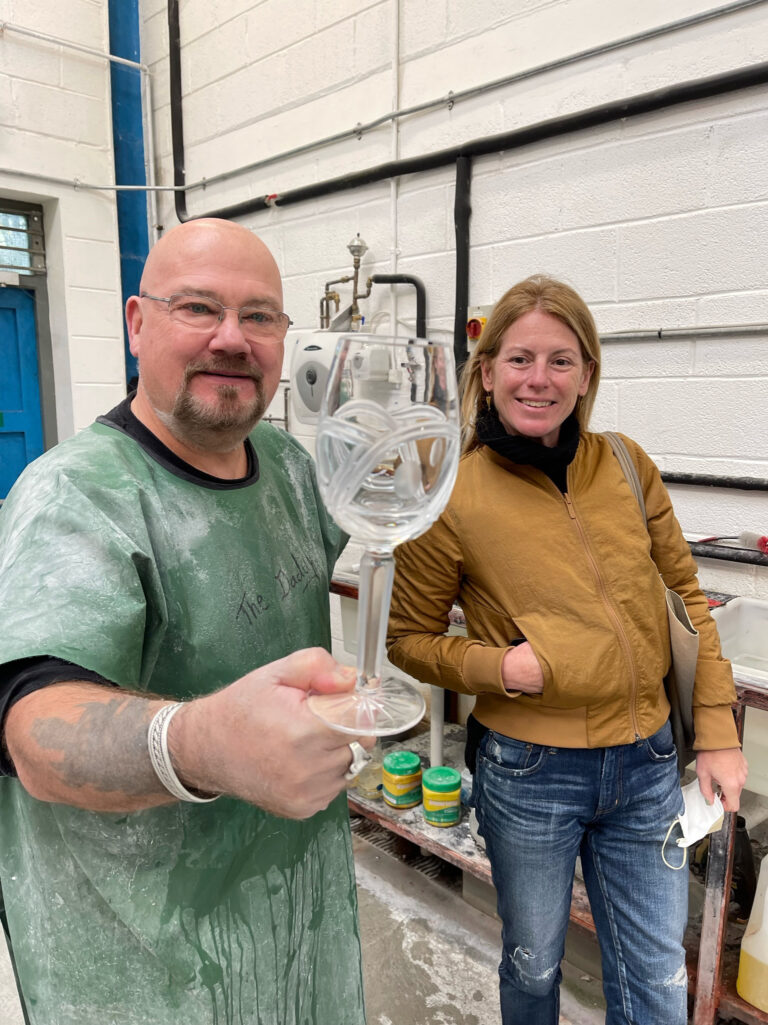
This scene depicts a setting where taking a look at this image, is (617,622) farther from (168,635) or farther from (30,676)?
(30,676)

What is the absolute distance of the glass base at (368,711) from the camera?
1.54ft

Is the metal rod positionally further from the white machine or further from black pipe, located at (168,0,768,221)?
the white machine

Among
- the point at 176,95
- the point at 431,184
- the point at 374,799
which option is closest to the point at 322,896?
the point at 374,799

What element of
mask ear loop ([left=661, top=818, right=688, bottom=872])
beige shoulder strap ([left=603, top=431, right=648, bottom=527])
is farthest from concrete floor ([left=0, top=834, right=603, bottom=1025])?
beige shoulder strap ([left=603, top=431, right=648, bottom=527])

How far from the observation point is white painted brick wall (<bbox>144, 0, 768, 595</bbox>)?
63.6 inches

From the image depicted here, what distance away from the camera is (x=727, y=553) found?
1666mm

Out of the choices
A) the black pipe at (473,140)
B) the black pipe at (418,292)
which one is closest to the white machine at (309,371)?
the black pipe at (418,292)

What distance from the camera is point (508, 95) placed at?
195 cm

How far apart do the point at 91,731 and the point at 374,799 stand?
1615 mm

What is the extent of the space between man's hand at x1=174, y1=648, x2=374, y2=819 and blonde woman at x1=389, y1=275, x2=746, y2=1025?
58 cm

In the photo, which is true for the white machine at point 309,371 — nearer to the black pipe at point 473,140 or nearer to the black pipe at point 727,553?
the black pipe at point 473,140

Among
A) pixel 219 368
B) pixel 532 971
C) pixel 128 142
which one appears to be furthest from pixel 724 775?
pixel 128 142

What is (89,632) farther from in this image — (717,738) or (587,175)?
(587,175)

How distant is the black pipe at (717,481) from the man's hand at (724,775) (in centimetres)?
72
